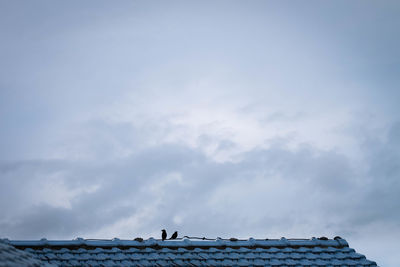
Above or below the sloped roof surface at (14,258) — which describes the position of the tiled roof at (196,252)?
above

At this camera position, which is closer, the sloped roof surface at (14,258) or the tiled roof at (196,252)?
the sloped roof surface at (14,258)

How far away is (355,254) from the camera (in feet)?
46.1

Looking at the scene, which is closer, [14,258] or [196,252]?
[14,258]

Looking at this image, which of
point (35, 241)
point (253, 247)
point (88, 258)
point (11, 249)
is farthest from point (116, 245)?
point (253, 247)

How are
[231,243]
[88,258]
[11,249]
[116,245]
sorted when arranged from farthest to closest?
[231,243] → [116,245] → [88,258] → [11,249]

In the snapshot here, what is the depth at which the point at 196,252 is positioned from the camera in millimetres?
12773

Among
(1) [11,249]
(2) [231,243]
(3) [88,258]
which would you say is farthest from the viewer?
(2) [231,243]

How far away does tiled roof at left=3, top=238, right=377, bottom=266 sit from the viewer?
37.8 ft

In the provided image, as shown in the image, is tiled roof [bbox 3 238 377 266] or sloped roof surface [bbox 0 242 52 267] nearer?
sloped roof surface [bbox 0 242 52 267]

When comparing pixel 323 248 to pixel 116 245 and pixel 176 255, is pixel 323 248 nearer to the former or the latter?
pixel 176 255

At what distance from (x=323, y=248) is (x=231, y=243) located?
3.06 metres

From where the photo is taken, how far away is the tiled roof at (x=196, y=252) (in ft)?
37.8

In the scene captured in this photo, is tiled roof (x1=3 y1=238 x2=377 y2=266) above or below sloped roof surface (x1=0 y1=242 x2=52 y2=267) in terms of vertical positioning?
above

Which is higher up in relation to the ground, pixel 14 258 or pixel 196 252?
pixel 196 252
